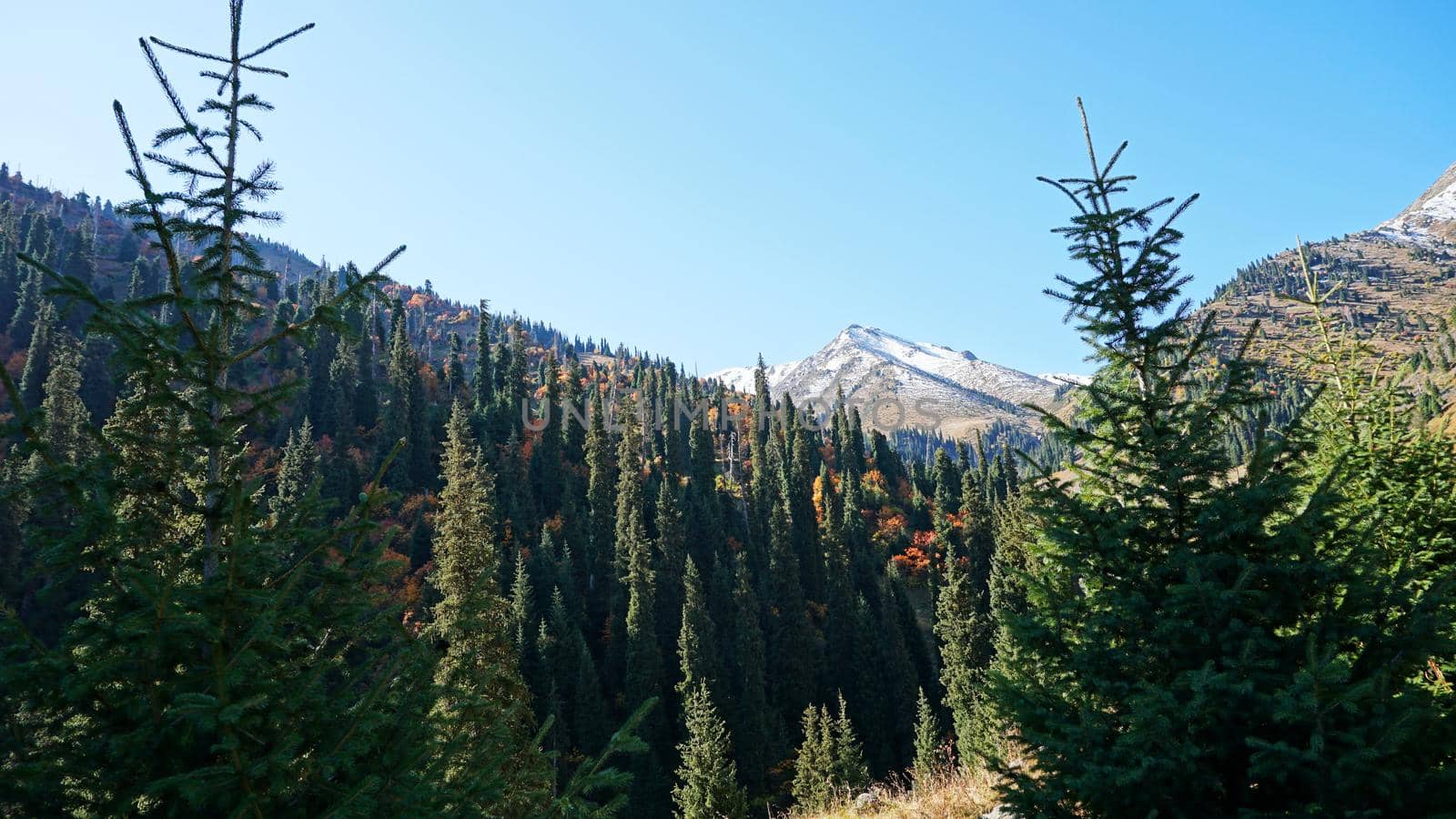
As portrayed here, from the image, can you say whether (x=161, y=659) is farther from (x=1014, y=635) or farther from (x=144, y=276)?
(x=144, y=276)

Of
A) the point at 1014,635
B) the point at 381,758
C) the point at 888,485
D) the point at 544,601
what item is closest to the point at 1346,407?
the point at 1014,635

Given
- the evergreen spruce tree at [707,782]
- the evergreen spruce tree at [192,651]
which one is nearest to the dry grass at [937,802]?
the evergreen spruce tree at [192,651]

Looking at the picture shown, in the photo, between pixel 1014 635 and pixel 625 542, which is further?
pixel 625 542

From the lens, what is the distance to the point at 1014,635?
26.5 ft

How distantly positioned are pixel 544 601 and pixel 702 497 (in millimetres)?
28955

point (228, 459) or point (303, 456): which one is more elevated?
point (303, 456)

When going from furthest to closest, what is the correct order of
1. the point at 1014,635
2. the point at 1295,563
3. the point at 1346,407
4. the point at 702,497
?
1. the point at 702,497
2. the point at 1346,407
3. the point at 1014,635
4. the point at 1295,563

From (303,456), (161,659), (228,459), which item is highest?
(303,456)

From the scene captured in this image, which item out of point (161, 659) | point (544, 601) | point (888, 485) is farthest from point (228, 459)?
point (888, 485)

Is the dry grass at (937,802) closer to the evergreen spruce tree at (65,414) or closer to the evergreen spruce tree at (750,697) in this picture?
the evergreen spruce tree at (750,697)

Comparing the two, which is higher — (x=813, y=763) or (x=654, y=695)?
(x=654, y=695)

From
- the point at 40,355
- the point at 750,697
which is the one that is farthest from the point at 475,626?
the point at 40,355

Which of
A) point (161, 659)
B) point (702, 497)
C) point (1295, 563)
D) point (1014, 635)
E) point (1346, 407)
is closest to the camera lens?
point (161, 659)

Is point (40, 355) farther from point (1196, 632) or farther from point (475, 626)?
point (1196, 632)
